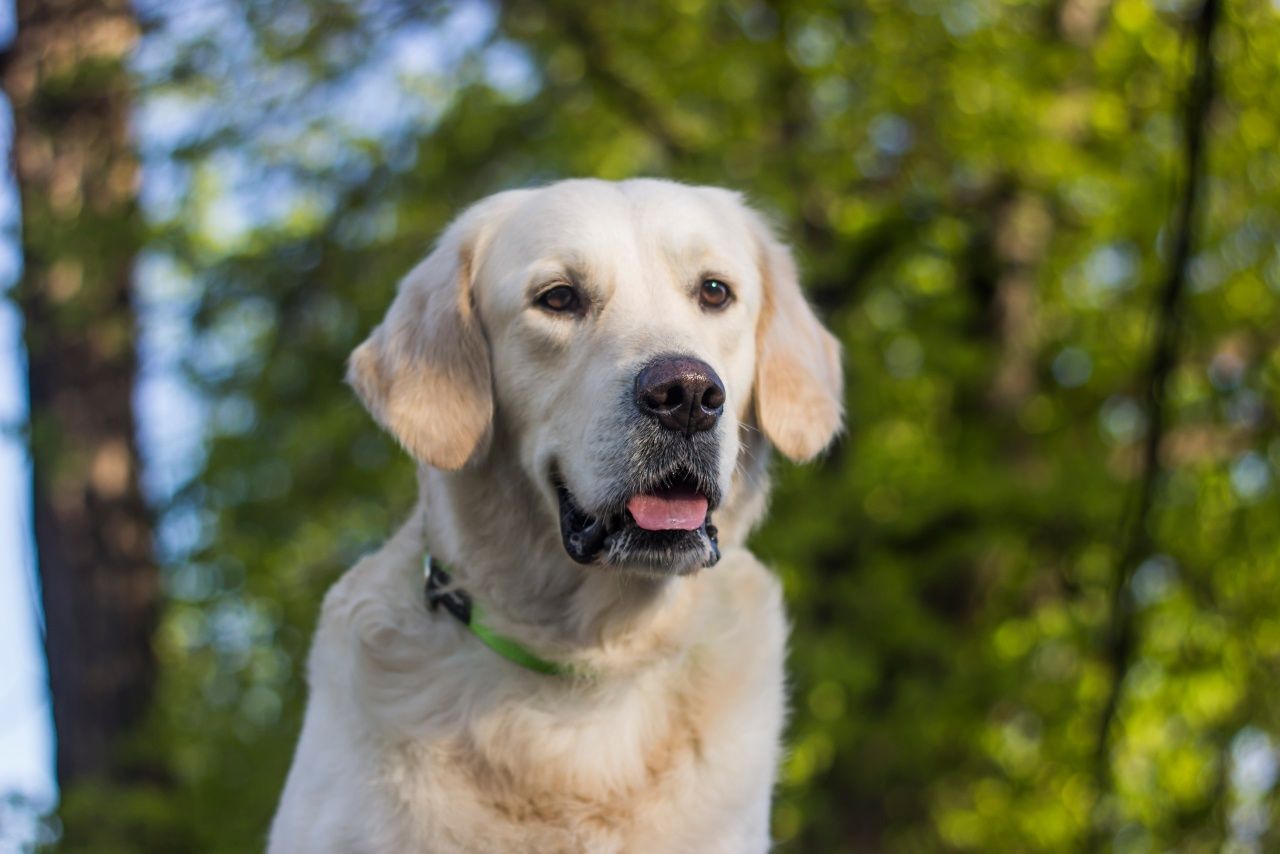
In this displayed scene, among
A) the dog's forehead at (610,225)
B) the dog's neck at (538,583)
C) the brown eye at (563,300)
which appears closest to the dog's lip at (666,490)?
the dog's neck at (538,583)

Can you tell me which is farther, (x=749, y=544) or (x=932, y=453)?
(x=932, y=453)

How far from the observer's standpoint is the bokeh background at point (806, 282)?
297 inches

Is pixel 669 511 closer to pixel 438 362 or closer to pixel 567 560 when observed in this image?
pixel 567 560

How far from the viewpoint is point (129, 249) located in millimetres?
7465

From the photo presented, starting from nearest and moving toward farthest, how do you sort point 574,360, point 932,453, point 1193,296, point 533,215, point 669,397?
1. point 669,397
2. point 574,360
3. point 533,215
4. point 1193,296
5. point 932,453

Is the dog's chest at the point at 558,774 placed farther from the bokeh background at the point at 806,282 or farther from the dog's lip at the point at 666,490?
the bokeh background at the point at 806,282

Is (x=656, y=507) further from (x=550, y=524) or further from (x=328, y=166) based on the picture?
(x=328, y=166)

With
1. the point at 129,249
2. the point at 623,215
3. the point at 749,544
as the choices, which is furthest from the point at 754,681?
the point at 129,249

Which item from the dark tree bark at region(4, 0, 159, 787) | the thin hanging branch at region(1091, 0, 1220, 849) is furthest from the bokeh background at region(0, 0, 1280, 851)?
the thin hanging branch at region(1091, 0, 1220, 849)

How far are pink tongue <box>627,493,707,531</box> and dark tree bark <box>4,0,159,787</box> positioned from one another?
5221mm

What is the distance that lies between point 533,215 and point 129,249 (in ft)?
15.6

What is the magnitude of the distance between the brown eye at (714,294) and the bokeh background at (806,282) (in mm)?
3953

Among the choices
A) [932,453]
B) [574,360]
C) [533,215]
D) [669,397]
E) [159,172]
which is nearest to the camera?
[669,397]

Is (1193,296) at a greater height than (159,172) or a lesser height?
lesser
